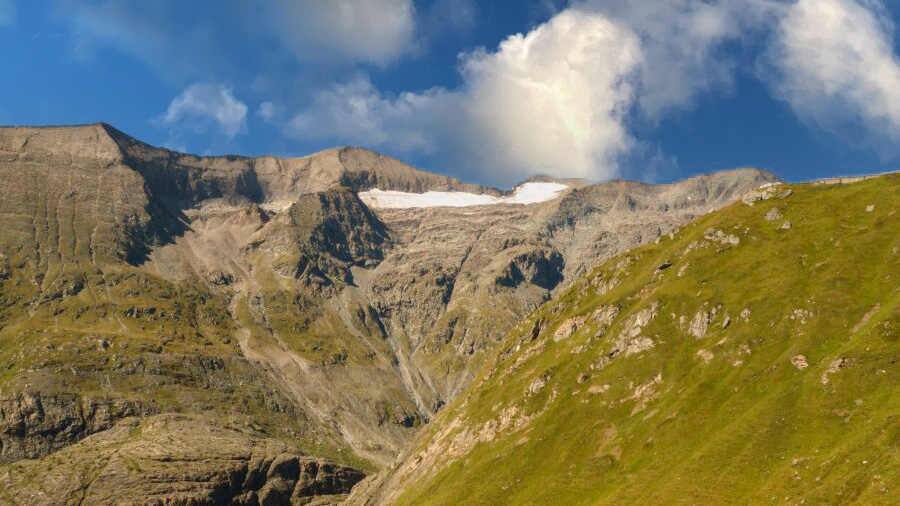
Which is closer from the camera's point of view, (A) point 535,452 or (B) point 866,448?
(B) point 866,448

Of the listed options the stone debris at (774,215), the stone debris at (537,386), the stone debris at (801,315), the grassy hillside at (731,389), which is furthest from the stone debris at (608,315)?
the stone debris at (801,315)

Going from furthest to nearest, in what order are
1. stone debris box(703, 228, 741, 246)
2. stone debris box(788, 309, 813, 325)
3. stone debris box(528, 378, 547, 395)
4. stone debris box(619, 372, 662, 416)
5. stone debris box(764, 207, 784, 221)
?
stone debris box(764, 207, 784, 221) < stone debris box(703, 228, 741, 246) < stone debris box(528, 378, 547, 395) < stone debris box(619, 372, 662, 416) < stone debris box(788, 309, 813, 325)

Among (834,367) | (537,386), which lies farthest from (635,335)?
(834,367)

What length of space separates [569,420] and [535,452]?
445 inches

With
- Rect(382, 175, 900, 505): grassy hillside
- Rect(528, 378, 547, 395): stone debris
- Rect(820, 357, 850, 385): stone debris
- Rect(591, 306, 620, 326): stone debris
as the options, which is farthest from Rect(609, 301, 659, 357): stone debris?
Rect(820, 357, 850, 385): stone debris

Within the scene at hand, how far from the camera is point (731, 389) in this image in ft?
444

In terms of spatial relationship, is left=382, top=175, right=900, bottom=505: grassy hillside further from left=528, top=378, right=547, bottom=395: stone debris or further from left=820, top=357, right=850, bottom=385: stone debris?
left=528, top=378, right=547, bottom=395: stone debris

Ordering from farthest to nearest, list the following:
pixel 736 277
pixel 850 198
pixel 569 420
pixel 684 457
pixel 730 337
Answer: pixel 850 198
pixel 736 277
pixel 569 420
pixel 730 337
pixel 684 457

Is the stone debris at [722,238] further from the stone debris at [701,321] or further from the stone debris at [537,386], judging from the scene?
the stone debris at [537,386]

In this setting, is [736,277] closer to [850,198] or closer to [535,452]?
[850,198]

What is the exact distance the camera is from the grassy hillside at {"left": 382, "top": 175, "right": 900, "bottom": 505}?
342ft

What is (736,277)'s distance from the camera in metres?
174

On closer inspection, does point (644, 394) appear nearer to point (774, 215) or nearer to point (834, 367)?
point (834, 367)

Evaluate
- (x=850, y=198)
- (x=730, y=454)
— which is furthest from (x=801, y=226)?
(x=730, y=454)
